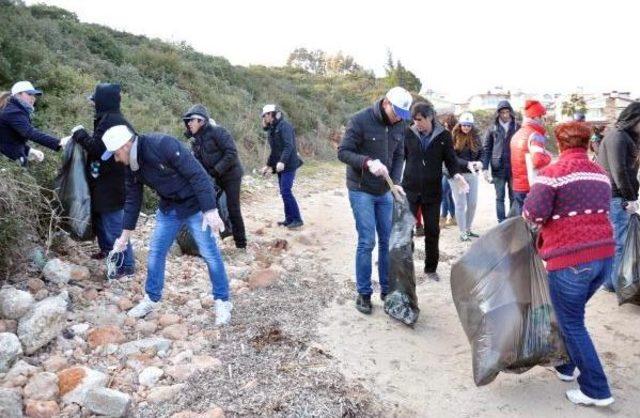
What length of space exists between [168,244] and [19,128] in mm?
1567

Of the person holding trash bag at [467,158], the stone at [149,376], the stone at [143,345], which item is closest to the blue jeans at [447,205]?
the person holding trash bag at [467,158]

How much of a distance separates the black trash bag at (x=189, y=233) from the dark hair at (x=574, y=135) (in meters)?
3.28

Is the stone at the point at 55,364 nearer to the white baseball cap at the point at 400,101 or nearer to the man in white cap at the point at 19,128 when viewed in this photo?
the man in white cap at the point at 19,128

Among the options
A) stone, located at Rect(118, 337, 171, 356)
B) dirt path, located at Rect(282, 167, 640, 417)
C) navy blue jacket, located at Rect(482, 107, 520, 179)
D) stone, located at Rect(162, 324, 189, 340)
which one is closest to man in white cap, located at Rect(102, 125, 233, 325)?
stone, located at Rect(162, 324, 189, 340)

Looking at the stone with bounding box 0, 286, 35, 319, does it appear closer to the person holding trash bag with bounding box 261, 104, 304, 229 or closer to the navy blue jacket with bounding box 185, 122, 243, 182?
the navy blue jacket with bounding box 185, 122, 243, 182

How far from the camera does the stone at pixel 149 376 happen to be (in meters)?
2.98

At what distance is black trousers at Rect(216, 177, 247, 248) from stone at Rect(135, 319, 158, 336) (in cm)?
197

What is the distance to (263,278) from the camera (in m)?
4.64

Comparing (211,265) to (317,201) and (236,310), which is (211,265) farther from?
(317,201)

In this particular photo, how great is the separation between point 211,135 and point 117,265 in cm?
159

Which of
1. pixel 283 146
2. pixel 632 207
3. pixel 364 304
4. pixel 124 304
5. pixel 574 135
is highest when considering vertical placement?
pixel 574 135

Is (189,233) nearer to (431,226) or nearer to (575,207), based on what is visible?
(431,226)

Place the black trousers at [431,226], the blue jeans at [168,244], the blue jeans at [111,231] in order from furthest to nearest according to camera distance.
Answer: the black trousers at [431,226] < the blue jeans at [111,231] < the blue jeans at [168,244]

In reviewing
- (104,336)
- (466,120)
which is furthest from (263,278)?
(466,120)
